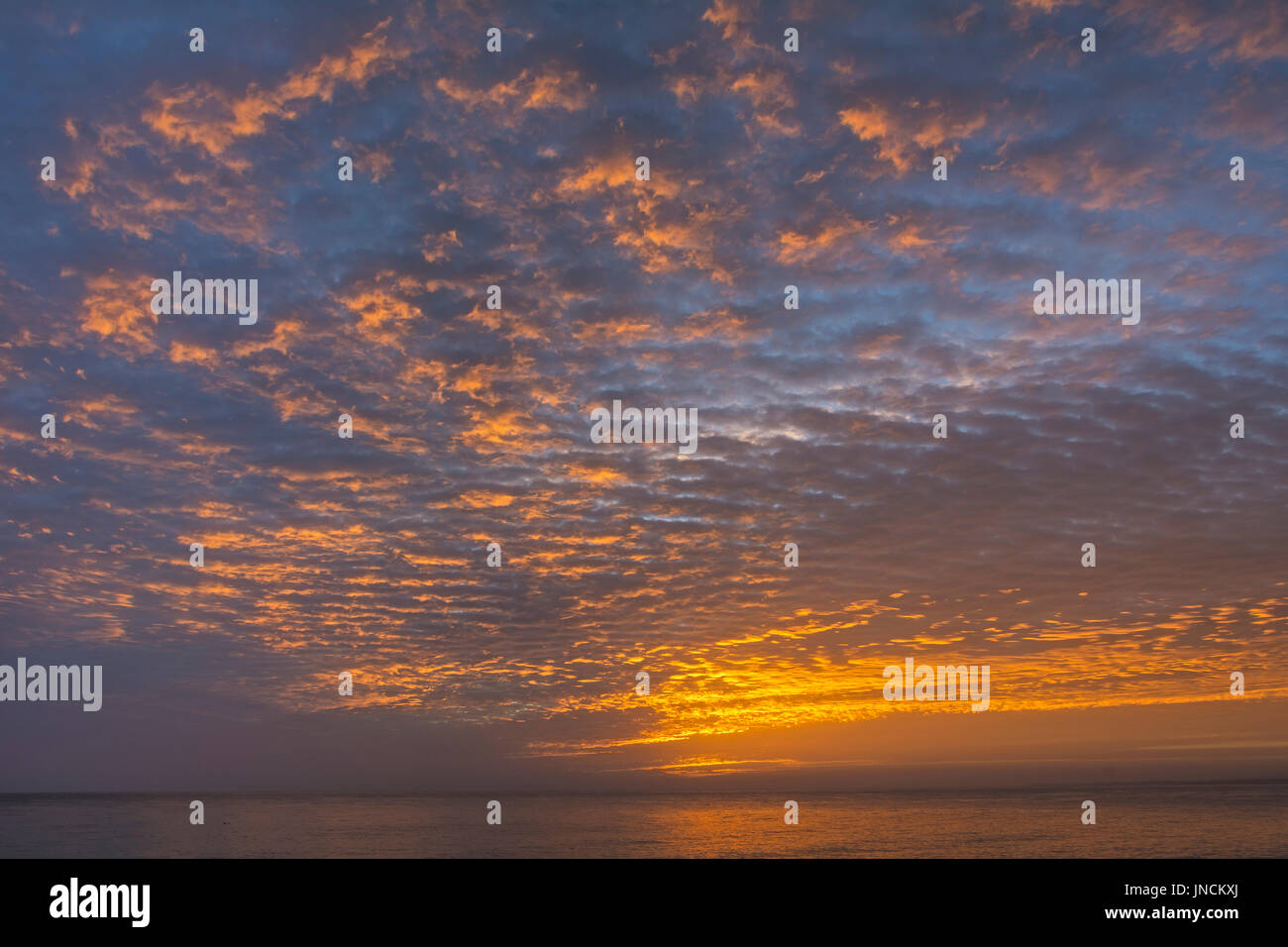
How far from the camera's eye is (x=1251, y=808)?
338 feet
